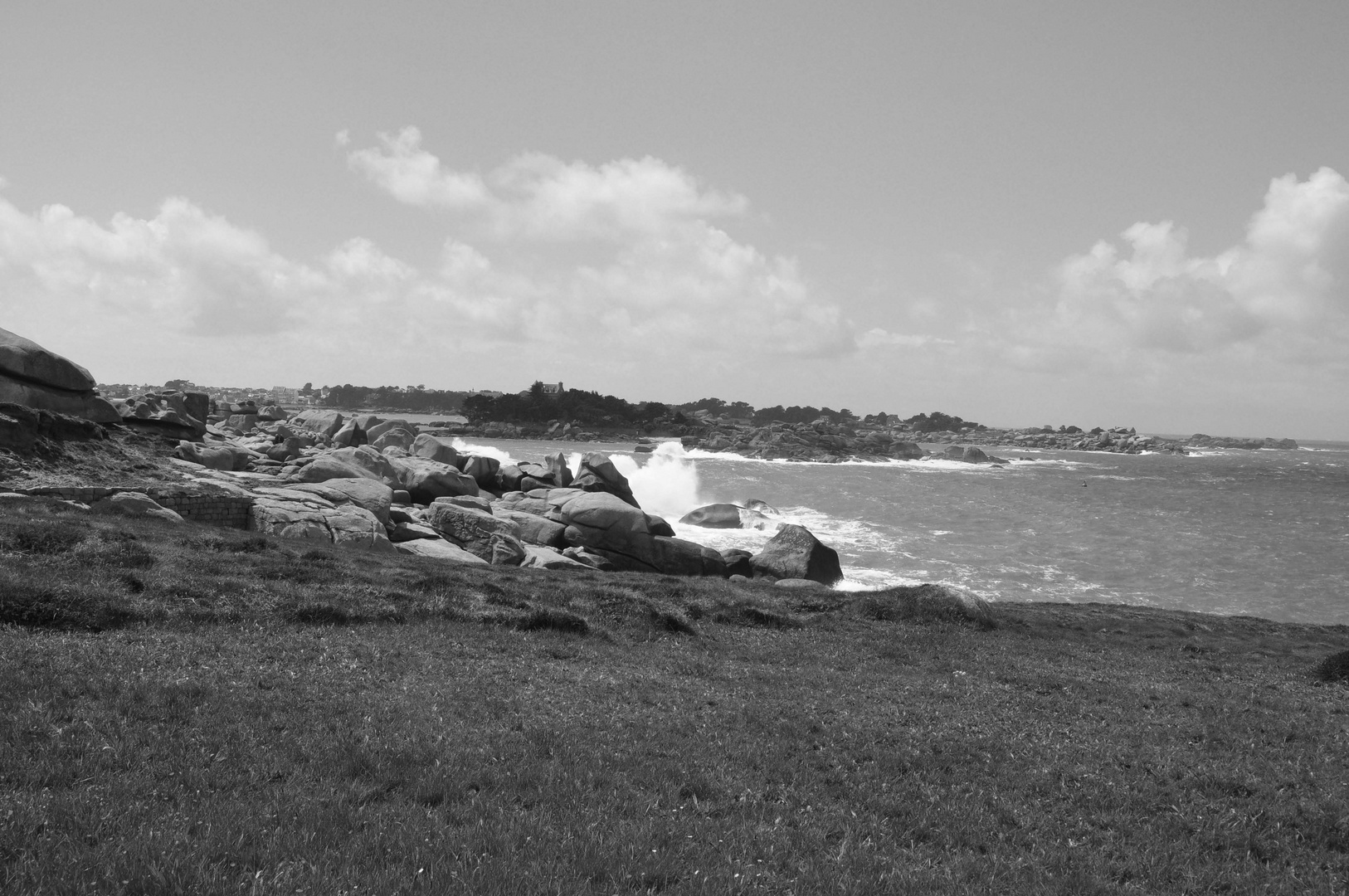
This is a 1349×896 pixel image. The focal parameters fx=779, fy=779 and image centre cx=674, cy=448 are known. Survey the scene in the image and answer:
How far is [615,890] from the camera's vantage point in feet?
19.7

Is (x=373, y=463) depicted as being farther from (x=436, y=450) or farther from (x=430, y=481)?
(x=436, y=450)

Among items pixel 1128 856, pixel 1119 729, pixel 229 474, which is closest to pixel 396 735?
pixel 1128 856

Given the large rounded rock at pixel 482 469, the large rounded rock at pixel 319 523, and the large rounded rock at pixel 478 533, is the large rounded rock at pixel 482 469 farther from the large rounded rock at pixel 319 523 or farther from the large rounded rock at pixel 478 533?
the large rounded rock at pixel 319 523

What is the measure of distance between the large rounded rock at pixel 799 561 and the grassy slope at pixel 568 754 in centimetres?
1922

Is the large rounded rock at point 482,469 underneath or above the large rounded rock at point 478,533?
above

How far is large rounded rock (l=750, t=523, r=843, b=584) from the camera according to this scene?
126 ft

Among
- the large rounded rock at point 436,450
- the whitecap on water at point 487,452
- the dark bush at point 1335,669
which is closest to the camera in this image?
the dark bush at point 1335,669

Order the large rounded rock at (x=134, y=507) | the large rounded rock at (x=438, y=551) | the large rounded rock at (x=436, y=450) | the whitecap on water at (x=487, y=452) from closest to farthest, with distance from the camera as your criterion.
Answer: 1. the large rounded rock at (x=134, y=507)
2. the large rounded rock at (x=438, y=551)
3. the large rounded rock at (x=436, y=450)
4. the whitecap on water at (x=487, y=452)

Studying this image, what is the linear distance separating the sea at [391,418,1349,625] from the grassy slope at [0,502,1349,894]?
25.1 metres

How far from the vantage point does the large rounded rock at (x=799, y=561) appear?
126 ft

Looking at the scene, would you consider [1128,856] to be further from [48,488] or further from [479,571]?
[48,488]

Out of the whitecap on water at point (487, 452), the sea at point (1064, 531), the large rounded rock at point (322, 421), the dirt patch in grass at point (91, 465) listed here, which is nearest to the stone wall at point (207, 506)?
the dirt patch in grass at point (91, 465)

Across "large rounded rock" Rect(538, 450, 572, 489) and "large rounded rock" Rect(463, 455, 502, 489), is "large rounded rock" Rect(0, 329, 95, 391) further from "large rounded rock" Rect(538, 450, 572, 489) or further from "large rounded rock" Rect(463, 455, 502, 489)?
"large rounded rock" Rect(538, 450, 572, 489)

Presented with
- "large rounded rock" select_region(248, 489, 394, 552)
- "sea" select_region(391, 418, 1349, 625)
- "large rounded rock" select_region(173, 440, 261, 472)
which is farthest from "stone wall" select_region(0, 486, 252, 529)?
"sea" select_region(391, 418, 1349, 625)
